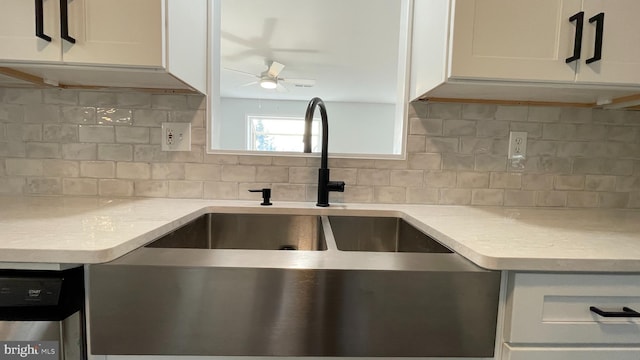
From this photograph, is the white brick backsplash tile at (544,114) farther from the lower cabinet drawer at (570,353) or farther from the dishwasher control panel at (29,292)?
the dishwasher control panel at (29,292)

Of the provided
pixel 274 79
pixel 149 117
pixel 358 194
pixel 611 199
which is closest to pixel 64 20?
pixel 149 117

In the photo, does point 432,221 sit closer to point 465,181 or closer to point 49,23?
point 465,181

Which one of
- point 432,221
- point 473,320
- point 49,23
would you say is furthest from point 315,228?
point 49,23

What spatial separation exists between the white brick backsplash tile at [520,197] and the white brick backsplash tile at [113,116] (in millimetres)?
1561

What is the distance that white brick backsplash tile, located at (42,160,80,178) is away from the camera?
1188 millimetres

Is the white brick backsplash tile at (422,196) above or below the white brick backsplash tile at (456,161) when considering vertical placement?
below

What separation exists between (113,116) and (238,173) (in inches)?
20.8

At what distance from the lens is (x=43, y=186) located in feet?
3.91

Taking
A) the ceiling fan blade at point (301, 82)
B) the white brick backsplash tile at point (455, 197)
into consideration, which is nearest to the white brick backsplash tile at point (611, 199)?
the white brick backsplash tile at point (455, 197)

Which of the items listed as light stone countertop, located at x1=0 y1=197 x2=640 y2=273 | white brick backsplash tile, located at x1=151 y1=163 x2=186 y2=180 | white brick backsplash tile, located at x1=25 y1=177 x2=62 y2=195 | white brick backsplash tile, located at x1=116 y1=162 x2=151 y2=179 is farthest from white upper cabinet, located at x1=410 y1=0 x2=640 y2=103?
white brick backsplash tile, located at x1=25 y1=177 x2=62 y2=195

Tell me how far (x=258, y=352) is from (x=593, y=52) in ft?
3.84

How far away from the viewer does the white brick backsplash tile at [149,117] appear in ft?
3.92

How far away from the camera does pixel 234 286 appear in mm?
575

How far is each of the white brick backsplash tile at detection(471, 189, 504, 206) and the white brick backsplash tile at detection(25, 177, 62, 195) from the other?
1.67 metres
